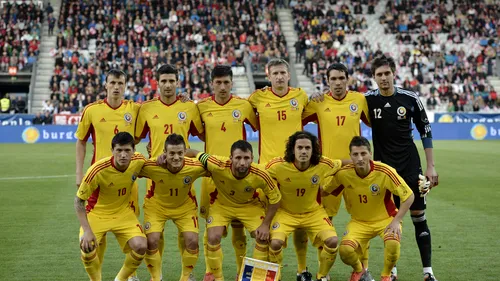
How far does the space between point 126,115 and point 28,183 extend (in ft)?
26.0

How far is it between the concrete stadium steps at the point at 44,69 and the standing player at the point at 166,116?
85.3 feet

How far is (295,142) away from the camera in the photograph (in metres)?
6.45

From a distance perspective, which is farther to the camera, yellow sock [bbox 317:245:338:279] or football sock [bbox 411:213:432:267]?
football sock [bbox 411:213:432:267]

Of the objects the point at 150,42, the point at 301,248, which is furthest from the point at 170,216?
the point at 150,42

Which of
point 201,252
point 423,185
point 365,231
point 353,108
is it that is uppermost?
point 353,108

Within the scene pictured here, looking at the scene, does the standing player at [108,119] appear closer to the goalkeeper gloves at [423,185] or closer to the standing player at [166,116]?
the standing player at [166,116]

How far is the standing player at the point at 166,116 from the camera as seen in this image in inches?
276

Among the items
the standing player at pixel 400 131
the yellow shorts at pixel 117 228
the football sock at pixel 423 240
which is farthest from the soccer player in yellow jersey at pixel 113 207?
the football sock at pixel 423 240

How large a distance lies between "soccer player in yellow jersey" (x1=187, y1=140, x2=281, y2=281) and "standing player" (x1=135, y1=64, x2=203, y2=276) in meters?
0.60

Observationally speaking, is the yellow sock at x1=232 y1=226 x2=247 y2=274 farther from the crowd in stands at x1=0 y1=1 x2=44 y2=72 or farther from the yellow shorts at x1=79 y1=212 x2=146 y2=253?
the crowd in stands at x1=0 y1=1 x2=44 y2=72

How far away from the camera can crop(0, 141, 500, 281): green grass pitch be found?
272 inches

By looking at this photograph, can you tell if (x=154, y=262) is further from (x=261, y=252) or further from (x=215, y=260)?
(x=261, y=252)

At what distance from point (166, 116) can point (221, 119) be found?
597 millimetres

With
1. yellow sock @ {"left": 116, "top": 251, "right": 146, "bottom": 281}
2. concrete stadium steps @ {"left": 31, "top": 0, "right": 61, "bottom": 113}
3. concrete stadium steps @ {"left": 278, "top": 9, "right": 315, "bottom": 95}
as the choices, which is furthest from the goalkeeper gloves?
concrete stadium steps @ {"left": 31, "top": 0, "right": 61, "bottom": 113}
